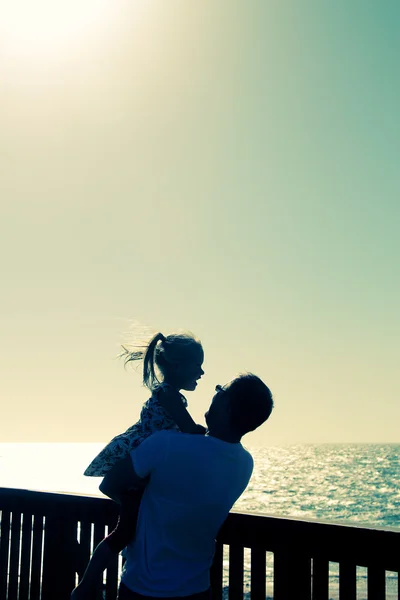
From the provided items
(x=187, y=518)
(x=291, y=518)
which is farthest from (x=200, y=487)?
(x=291, y=518)

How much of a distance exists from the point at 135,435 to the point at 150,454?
1.70ft

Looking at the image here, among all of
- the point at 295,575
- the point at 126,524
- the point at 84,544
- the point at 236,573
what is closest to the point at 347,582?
the point at 295,575

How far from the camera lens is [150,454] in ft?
7.18

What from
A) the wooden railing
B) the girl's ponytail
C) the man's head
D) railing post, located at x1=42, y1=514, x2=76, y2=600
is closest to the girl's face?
the girl's ponytail

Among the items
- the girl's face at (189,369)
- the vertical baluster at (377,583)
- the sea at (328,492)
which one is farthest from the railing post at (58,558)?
the sea at (328,492)

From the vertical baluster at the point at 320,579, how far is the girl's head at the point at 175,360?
38.5 inches

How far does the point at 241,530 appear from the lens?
120 inches

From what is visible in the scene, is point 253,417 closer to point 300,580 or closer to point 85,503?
point 300,580

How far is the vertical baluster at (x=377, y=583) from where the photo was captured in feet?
8.62

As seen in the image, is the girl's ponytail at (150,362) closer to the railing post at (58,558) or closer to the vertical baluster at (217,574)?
the vertical baluster at (217,574)

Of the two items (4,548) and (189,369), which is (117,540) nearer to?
(189,369)

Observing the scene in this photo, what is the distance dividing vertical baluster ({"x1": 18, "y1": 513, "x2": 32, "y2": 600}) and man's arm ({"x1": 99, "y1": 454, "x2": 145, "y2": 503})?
186 cm

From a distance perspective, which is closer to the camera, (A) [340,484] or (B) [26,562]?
(B) [26,562]

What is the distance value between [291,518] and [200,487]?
88cm
